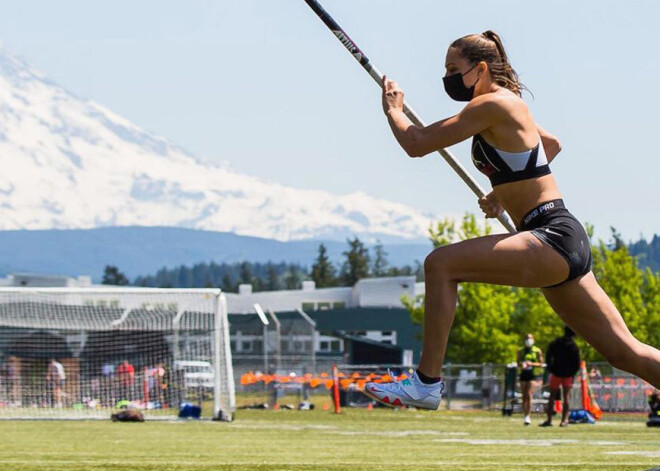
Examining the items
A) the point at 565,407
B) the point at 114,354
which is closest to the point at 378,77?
the point at 565,407

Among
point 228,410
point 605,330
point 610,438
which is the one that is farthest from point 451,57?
point 228,410

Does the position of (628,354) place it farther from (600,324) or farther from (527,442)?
(527,442)

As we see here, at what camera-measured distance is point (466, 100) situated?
8.31m

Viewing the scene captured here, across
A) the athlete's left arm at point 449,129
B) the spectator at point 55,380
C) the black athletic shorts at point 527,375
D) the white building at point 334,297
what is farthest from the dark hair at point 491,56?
the white building at point 334,297

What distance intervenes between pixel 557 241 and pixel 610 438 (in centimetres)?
1187

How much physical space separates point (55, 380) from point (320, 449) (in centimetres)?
2367

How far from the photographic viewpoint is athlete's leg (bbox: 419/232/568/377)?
25.1 feet

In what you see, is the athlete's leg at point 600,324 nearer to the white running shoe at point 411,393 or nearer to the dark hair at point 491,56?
the white running shoe at point 411,393

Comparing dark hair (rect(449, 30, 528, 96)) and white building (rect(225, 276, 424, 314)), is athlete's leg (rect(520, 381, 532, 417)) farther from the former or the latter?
white building (rect(225, 276, 424, 314))

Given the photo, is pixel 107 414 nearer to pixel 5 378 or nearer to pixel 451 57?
pixel 5 378

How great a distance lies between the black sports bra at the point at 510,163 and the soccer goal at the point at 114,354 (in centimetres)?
2132

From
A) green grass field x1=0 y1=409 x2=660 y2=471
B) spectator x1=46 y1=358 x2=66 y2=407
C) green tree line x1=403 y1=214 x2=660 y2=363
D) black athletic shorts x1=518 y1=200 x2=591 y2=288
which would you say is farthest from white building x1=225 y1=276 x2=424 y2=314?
black athletic shorts x1=518 y1=200 x2=591 y2=288

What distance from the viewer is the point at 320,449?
15.4 meters

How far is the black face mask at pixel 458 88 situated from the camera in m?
8.26
